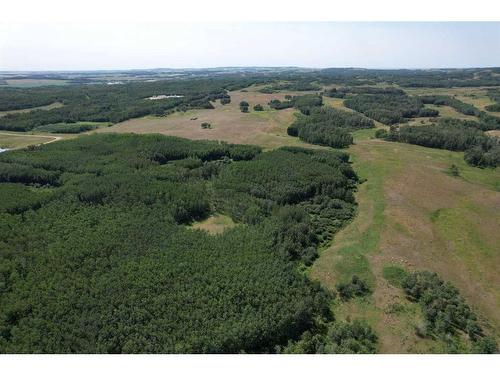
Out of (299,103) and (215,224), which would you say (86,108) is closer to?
(299,103)

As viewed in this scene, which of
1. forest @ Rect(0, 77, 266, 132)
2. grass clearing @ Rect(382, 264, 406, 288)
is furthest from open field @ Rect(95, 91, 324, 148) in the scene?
grass clearing @ Rect(382, 264, 406, 288)

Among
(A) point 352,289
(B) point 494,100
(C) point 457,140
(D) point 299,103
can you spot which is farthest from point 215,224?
(B) point 494,100

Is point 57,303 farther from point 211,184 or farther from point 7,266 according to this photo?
point 211,184

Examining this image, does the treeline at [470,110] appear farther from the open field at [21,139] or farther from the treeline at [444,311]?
the open field at [21,139]

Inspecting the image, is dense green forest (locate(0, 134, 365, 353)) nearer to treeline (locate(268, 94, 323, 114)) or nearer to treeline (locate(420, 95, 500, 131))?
treeline (locate(420, 95, 500, 131))

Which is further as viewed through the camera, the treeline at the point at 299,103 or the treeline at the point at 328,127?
the treeline at the point at 299,103

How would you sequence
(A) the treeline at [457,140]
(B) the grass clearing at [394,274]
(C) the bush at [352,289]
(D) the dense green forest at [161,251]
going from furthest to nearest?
(A) the treeline at [457,140]
(B) the grass clearing at [394,274]
(C) the bush at [352,289]
(D) the dense green forest at [161,251]

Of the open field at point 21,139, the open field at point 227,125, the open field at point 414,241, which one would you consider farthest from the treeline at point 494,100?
the open field at point 21,139
